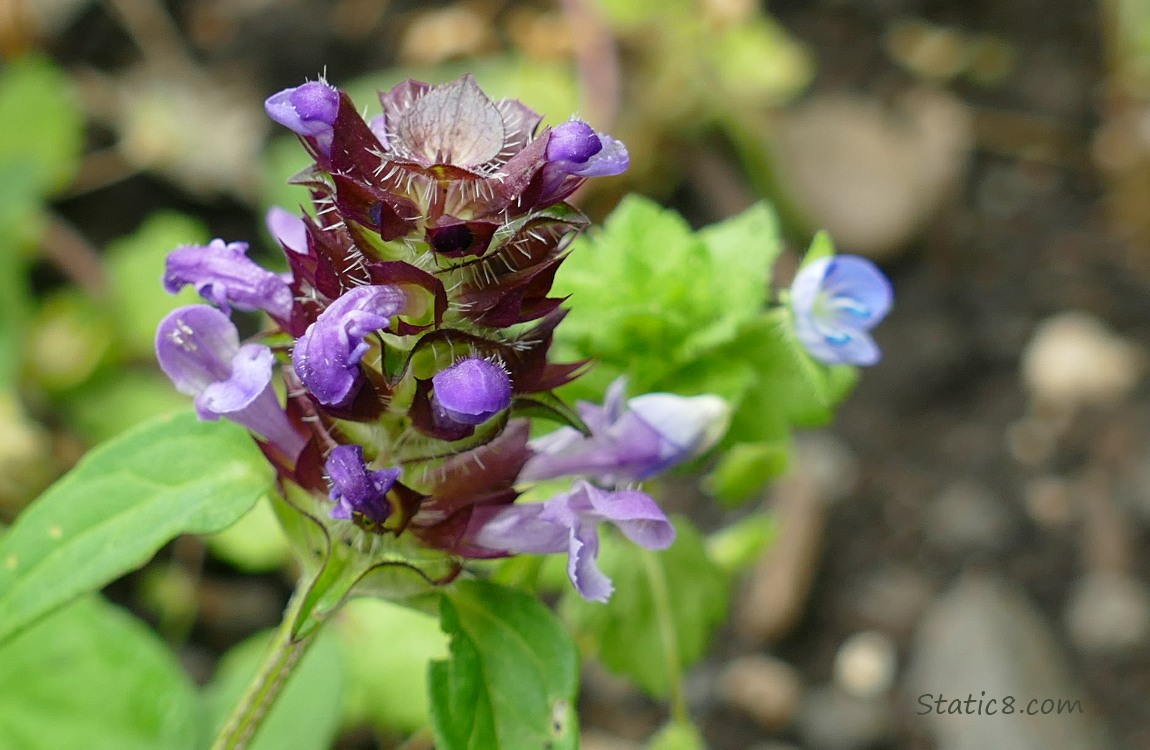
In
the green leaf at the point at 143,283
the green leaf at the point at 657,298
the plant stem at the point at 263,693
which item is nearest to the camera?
the plant stem at the point at 263,693

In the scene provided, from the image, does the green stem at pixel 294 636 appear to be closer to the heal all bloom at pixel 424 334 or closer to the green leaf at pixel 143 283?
the heal all bloom at pixel 424 334

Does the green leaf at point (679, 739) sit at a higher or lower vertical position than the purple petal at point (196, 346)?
lower

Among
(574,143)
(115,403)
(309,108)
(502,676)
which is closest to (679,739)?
(502,676)

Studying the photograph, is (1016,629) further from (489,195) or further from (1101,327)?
(489,195)

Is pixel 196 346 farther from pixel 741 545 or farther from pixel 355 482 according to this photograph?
pixel 741 545

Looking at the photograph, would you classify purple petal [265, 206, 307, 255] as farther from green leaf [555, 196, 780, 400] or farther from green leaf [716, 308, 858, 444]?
green leaf [716, 308, 858, 444]

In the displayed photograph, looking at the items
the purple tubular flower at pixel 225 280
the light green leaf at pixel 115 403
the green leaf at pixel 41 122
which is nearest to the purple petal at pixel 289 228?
the purple tubular flower at pixel 225 280
